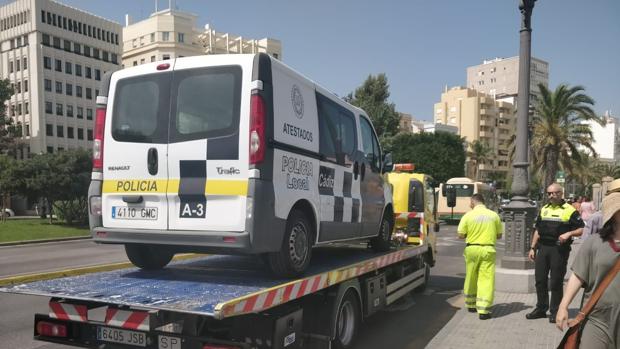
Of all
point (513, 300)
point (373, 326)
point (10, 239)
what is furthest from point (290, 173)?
point (10, 239)

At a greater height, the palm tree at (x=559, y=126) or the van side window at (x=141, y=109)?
the palm tree at (x=559, y=126)

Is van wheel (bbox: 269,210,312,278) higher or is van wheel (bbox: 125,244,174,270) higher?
van wheel (bbox: 269,210,312,278)

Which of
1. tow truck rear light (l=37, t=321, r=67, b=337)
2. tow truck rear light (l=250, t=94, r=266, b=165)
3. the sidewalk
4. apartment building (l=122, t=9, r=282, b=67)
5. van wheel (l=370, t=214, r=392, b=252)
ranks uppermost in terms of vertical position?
apartment building (l=122, t=9, r=282, b=67)

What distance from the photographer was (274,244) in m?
4.61

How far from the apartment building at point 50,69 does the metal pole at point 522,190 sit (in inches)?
2736

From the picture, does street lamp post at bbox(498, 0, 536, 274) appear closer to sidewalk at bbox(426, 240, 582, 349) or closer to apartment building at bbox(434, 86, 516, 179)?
sidewalk at bbox(426, 240, 582, 349)

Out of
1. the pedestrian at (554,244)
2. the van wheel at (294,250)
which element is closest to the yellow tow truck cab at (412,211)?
the pedestrian at (554,244)

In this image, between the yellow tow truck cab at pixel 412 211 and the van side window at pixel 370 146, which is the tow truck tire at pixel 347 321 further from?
the yellow tow truck cab at pixel 412 211

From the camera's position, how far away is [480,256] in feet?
24.1

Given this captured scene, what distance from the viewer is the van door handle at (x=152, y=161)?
475cm

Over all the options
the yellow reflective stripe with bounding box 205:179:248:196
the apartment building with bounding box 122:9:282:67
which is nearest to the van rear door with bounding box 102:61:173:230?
the yellow reflective stripe with bounding box 205:179:248:196

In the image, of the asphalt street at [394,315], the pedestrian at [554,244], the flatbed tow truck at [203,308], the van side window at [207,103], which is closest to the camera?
the flatbed tow truck at [203,308]

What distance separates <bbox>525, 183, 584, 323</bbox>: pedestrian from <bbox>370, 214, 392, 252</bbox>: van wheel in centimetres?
211

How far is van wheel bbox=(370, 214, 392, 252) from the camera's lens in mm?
7680
